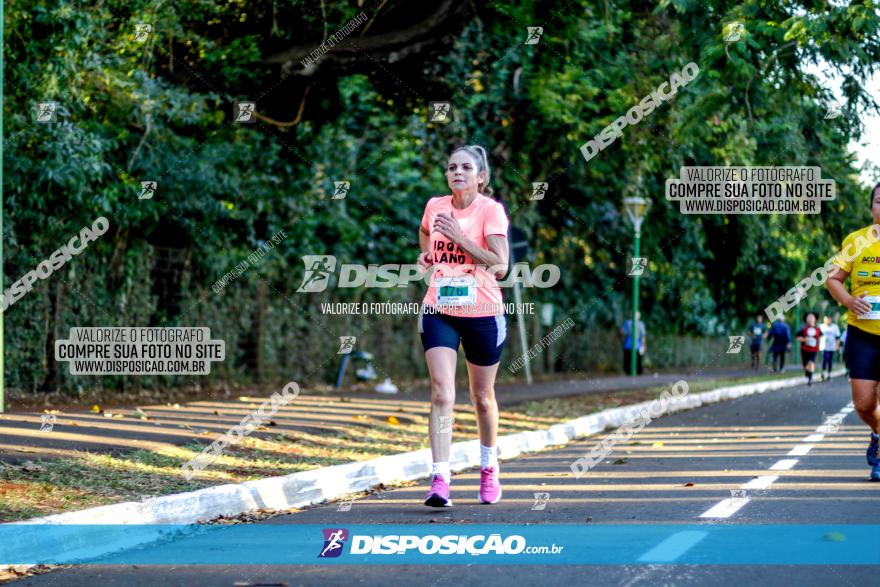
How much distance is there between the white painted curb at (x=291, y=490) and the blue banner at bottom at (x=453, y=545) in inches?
4.1

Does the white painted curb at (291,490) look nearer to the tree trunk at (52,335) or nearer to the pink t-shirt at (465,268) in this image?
the pink t-shirt at (465,268)

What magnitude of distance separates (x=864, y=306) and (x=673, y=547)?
11.5ft

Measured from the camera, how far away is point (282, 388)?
21.6 metres

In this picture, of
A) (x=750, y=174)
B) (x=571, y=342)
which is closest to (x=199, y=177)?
(x=750, y=174)

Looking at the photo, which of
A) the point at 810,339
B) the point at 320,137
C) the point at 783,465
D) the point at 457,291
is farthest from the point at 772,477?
the point at 810,339

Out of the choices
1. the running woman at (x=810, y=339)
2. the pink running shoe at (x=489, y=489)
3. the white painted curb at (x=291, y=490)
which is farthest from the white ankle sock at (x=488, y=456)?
the running woman at (x=810, y=339)

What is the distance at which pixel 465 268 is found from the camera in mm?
8109

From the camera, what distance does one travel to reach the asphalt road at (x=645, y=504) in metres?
5.96

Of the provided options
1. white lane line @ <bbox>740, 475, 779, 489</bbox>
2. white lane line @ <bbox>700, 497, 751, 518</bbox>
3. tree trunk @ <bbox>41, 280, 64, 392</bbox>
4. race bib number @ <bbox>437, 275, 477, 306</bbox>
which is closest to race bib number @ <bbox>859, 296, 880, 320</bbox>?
white lane line @ <bbox>740, 475, 779, 489</bbox>

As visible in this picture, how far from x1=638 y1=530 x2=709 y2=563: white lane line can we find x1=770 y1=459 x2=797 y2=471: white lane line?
3976 mm

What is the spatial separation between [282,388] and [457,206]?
13701 millimetres

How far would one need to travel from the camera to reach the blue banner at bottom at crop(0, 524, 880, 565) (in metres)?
6.43

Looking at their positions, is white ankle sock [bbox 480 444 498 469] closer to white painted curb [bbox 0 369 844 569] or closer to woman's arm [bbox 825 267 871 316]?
white painted curb [bbox 0 369 844 569]

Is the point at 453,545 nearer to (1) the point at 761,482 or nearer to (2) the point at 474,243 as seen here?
(2) the point at 474,243
